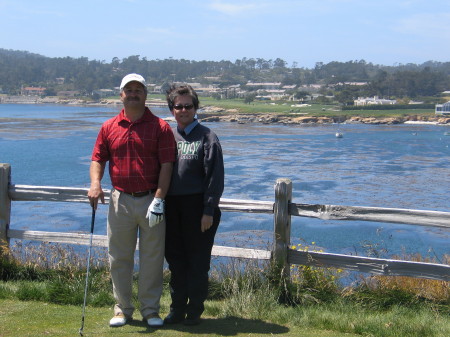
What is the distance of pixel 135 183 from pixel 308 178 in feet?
93.0

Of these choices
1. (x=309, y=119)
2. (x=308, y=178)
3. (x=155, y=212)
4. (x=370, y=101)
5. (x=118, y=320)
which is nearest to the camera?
(x=155, y=212)

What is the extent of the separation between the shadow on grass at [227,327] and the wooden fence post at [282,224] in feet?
2.54

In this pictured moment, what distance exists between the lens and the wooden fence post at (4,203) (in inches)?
237

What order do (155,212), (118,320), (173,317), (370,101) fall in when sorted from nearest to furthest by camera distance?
1. (155,212)
2. (118,320)
3. (173,317)
4. (370,101)

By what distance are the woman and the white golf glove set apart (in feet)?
0.59

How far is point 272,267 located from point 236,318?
2.46 ft

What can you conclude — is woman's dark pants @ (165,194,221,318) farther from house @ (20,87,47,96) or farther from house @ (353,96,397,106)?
house @ (20,87,47,96)

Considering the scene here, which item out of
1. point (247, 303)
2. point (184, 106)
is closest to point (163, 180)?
point (184, 106)

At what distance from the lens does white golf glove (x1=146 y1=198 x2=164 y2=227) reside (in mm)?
4348

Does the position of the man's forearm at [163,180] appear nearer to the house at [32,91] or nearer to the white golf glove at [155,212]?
the white golf glove at [155,212]

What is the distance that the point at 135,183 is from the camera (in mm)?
4480

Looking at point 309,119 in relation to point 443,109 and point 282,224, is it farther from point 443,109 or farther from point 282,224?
point 282,224

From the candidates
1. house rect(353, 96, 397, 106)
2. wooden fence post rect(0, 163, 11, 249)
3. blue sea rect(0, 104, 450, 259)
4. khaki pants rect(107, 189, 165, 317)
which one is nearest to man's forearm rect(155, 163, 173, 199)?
khaki pants rect(107, 189, 165, 317)

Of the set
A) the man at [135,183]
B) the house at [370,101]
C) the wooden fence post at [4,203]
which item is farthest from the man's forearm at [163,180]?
the house at [370,101]
